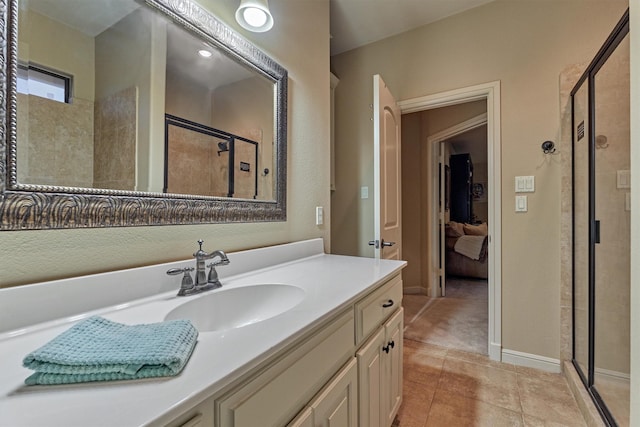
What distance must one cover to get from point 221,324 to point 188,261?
9.6 inches

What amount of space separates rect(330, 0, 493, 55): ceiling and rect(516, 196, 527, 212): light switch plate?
4.82 feet

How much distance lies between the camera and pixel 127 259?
0.85 metres

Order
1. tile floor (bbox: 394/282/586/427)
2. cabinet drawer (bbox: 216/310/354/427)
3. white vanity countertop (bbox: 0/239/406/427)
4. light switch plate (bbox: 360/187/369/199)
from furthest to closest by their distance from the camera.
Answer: light switch plate (bbox: 360/187/369/199) < tile floor (bbox: 394/282/586/427) < cabinet drawer (bbox: 216/310/354/427) < white vanity countertop (bbox: 0/239/406/427)

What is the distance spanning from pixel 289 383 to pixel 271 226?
86cm

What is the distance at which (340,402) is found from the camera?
0.83 meters

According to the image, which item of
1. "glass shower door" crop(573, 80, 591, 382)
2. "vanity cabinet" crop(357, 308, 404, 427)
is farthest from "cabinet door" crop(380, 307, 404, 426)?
"glass shower door" crop(573, 80, 591, 382)

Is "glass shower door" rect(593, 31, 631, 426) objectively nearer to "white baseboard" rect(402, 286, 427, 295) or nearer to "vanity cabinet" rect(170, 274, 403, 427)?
"vanity cabinet" rect(170, 274, 403, 427)

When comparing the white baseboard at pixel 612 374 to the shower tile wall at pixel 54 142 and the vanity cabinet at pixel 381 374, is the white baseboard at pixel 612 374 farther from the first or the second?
the shower tile wall at pixel 54 142

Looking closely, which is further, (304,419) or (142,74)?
(142,74)

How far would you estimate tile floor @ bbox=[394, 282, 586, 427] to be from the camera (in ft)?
4.72

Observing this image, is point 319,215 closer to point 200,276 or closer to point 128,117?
point 200,276

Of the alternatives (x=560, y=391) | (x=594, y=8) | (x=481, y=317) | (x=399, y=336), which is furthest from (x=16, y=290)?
(x=481, y=317)

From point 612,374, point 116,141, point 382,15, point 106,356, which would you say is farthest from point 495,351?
point 382,15

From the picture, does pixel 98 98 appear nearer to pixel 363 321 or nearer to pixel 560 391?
pixel 363 321
